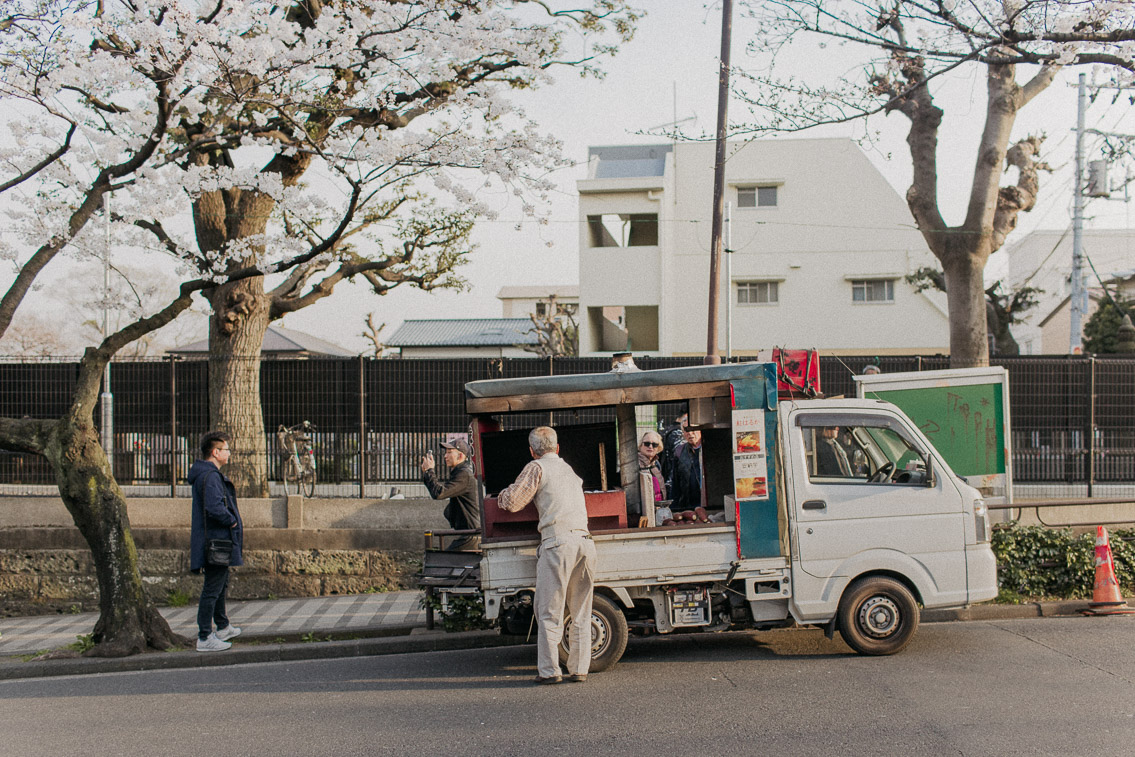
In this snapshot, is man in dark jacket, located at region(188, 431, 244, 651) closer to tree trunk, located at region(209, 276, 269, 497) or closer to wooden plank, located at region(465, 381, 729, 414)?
wooden plank, located at region(465, 381, 729, 414)

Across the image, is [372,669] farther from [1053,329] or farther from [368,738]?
[1053,329]

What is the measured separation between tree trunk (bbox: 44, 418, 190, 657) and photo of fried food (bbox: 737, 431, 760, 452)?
562 centimetres

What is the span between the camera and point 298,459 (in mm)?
12625

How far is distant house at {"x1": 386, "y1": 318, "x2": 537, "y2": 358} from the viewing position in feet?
165

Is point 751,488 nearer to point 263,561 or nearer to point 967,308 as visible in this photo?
point 967,308

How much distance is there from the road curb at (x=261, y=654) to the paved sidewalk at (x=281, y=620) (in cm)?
36

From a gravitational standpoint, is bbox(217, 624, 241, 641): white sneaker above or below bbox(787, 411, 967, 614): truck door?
below

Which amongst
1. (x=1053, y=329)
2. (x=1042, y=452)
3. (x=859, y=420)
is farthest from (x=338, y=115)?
(x=1053, y=329)

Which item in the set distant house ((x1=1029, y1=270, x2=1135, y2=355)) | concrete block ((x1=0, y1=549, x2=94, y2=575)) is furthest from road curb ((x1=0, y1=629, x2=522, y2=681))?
distant house ((x1=1029, y1=270, x2=1135, y2=355))

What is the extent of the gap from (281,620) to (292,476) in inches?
112

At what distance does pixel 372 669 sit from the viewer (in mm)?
7953

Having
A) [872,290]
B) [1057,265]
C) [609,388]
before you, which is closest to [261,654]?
[609,388]

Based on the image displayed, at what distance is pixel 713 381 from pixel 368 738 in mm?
3560

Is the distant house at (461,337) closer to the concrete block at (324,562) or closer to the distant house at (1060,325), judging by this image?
the distant house at (1060,325)
